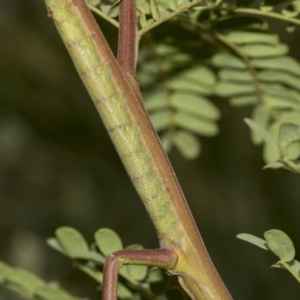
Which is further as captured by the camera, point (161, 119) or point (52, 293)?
point (161, 119)

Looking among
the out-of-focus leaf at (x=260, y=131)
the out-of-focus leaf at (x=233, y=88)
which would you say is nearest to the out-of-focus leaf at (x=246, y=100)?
the out-of-focus leaf at (x=233, y=88)

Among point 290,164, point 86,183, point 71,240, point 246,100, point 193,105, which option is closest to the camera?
point 290,164

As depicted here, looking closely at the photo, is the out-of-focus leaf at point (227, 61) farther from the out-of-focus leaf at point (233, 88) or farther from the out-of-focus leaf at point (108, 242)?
the out-of-focus leaf at point (108, 242)

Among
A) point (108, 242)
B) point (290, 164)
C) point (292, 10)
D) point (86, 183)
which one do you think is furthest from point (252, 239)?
point (86, 183)

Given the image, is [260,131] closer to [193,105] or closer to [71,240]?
[71,240]

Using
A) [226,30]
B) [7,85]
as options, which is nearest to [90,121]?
[7,85]

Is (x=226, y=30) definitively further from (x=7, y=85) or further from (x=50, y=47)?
(x=50, y=47)
